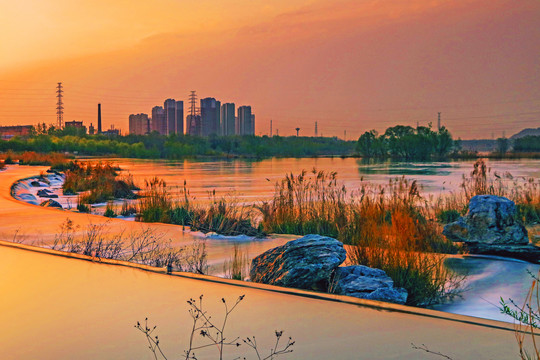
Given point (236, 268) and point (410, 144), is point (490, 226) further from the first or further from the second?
point (410, 144)

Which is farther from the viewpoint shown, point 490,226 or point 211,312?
point 490,226

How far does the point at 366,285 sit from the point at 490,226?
3.07 metres

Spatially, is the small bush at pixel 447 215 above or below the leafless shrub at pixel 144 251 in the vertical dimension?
below

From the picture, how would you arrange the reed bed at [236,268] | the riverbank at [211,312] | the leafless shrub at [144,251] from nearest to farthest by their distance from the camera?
1. the riverbank at [211,312]
2. the reed bed at [236,268]
3. the leafless shrub at [144,251]

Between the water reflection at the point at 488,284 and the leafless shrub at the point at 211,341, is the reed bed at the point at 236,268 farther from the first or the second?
the water reflection at the point at 488,284

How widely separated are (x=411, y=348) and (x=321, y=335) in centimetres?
55

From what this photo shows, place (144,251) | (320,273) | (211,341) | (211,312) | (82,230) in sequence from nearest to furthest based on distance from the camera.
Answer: (211,341) < (211,312) < (320,273) < (144,251) < (82,230)

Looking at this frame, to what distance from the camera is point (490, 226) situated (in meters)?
6.92

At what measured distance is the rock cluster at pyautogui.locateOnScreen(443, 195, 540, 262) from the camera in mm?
6781

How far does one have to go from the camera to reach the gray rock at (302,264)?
4.91m

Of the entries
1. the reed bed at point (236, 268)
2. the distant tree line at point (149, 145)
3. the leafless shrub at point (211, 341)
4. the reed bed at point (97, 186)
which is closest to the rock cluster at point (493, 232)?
the reed bed at point (236, 268)

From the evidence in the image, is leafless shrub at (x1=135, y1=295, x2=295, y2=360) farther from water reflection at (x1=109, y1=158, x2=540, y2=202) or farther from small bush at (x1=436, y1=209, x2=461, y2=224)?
small bush at (x1=436, y1=209, x2=461, y2=224)

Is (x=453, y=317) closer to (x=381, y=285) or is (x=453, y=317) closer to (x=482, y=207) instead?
(x=381, y=285)

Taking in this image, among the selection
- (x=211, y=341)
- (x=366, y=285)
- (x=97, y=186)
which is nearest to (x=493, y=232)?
(x=366, y=285)
